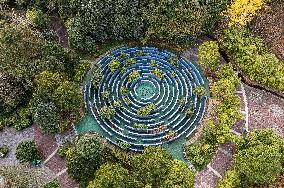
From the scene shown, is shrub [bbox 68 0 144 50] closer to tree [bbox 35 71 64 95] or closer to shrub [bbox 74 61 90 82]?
shrub [bbox 74 61 90 82]

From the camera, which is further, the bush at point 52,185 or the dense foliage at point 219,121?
the dense foliage at point 219,121

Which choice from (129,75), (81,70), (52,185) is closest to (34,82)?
(81,70)

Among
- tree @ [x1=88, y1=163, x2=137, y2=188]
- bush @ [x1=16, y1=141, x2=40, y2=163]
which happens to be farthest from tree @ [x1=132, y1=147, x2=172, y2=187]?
bush @ [x1=16, y1=141, x2=40, y2=163]

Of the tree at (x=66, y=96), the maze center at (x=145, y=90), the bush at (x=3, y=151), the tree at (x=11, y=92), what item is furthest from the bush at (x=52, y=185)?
the maze center at (x=145, y=90)

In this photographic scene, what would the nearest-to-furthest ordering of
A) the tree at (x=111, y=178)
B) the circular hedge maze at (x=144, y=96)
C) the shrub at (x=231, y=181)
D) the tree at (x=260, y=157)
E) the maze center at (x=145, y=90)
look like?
the tree at (x=111, y=178) < the tree at (x=260, y=157) < the shrub at (x=231, y=181) < the circular hedge maze at (x=144, y=96) < the maze center at (x=145, y=90)

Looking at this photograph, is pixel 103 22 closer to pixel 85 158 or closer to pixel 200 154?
pixel 85 158

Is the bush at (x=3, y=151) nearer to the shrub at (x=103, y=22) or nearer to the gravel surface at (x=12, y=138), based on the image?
the gravel surface at (x=12, y=138)

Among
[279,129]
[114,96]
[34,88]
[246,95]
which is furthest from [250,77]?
[34,88]
